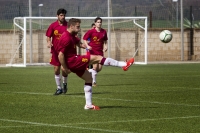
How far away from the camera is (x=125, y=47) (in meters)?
41.4

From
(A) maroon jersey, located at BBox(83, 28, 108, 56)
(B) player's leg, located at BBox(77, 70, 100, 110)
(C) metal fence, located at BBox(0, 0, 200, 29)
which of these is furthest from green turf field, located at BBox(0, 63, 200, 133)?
(C) metal fence, located at BBox(0, 0, 200, 29)

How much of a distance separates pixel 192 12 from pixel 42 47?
12224 mm

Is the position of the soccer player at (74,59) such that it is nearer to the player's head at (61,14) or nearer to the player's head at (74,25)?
the player's head at (74,25)

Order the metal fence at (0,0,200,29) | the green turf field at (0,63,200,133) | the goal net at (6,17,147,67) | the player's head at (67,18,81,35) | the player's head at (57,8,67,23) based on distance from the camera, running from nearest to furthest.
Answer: the green turf field at (0,63,200,133) < the player's head at (67,18,81,35) < the player's head at (57,8,67,23) < the goal net at (6,17,147,67) < the metal fence at (0,0,200,29)

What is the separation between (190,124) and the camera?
36.4ft

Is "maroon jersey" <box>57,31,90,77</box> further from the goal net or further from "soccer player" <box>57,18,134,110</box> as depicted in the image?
the goal net

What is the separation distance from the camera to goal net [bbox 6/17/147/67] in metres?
38.8

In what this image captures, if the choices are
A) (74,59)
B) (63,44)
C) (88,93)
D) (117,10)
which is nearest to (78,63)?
(74,59)

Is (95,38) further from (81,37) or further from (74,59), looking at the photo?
(81,37)

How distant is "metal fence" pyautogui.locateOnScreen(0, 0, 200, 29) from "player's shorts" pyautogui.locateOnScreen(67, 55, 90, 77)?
29918mm

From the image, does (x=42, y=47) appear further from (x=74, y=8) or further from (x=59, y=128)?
(x=59, y=128)

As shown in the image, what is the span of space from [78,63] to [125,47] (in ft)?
93.0

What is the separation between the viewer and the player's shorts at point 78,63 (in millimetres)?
13078

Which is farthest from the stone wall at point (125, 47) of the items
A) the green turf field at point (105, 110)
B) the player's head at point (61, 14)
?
the player's head at point (61, 14)
